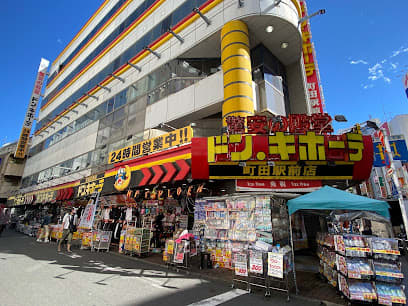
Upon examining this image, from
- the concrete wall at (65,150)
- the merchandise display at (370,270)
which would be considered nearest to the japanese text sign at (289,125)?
the merchandise display at (370,270)

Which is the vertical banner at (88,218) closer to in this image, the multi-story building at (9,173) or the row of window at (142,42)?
the row of window at (142,42)

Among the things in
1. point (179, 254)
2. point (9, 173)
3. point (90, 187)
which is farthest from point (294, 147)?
point (9, 173)

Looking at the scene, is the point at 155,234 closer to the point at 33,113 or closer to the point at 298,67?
the point at 298,67

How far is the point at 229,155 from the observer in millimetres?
8703

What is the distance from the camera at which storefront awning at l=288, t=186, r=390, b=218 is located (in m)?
5.73

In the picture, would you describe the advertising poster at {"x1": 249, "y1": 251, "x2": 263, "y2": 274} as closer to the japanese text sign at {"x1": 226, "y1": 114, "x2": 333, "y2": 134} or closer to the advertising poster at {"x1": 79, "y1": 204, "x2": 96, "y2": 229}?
the japanese text sign at {"x1": 226, "y1": 114, "x2": 333, "y2": 134}

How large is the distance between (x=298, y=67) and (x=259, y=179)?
11.3 meters

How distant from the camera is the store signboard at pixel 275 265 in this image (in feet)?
18.4

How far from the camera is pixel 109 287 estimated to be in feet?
19.5

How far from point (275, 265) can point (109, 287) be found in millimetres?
4766

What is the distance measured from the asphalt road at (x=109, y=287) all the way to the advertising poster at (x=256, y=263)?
0.62 meters

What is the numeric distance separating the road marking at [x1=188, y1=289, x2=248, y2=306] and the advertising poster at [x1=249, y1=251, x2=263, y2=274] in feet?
2.16

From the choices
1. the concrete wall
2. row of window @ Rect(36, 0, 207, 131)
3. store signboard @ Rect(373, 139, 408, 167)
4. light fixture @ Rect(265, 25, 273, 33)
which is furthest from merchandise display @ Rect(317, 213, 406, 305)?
the concrete wall

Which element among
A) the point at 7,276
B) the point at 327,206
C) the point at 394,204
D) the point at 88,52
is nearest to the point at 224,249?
the point at 327,206
